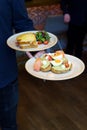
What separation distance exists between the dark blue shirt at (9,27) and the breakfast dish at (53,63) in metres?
0.14

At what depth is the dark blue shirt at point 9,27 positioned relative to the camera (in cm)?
121

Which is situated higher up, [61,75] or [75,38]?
[61,75]

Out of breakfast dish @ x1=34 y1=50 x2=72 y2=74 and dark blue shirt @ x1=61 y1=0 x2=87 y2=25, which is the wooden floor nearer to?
dark blue shirt @ x1=61 y1=0 x2=87 y2=25

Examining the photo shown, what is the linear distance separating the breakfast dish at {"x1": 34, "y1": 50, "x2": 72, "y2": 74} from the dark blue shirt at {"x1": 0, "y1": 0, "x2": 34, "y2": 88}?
145 millimetres

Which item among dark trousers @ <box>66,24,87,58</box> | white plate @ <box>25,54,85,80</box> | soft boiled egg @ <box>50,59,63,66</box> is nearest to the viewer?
white plate @ <box>25,54,85,80</box>

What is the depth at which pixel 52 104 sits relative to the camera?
2.40 meters

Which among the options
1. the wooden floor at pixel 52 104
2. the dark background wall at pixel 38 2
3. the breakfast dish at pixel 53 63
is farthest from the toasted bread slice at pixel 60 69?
the dark background wall at pixel 38 2

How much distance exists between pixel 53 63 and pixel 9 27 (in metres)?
0.26

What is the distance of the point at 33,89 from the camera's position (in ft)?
8.77

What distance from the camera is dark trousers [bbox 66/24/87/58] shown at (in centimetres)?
300

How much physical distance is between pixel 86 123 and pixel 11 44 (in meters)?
1.12

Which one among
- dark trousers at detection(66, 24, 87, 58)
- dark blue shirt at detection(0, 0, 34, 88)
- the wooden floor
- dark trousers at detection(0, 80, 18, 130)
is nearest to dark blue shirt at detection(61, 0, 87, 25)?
dark trousers at detection(66, 24, 87, 58)

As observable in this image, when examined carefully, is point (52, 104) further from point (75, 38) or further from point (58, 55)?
point (58, 55)

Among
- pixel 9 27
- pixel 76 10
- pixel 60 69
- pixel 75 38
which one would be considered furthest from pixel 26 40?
pixel 75 38
